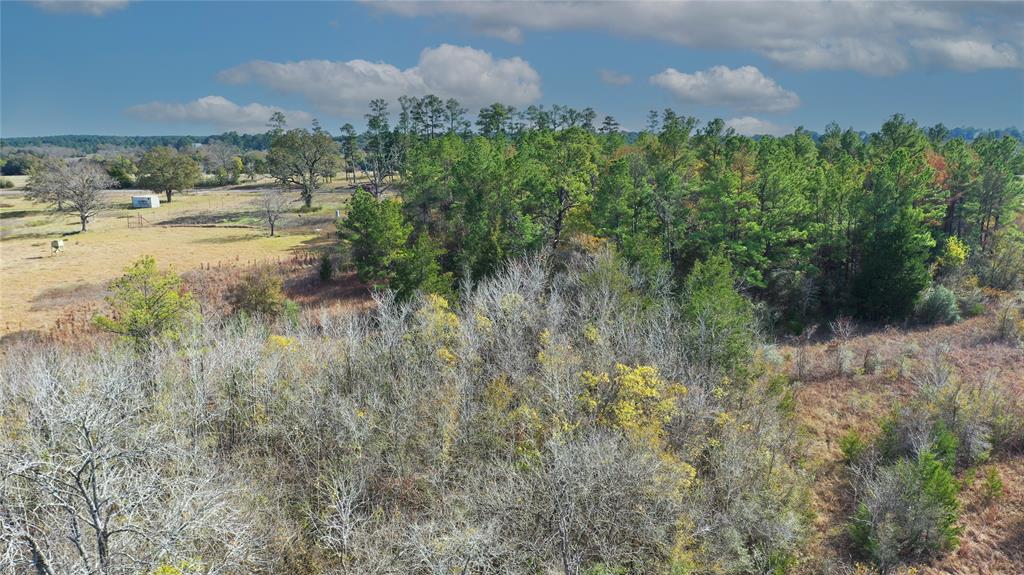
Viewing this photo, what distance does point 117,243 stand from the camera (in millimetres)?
64625

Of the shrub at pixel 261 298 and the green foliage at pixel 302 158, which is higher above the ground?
the green foliage at pixel 302 158

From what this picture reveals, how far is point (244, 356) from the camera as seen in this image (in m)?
23.6

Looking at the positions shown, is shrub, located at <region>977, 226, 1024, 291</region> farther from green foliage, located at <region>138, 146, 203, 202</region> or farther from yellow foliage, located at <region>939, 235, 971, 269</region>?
green foliage, located at <region>138, 146, 203, 202</region>

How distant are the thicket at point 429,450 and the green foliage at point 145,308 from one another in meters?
0.57

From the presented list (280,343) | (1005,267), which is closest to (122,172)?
(280,343)

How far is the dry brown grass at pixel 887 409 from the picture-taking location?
20.2 meters

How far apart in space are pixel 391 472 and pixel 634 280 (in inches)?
719

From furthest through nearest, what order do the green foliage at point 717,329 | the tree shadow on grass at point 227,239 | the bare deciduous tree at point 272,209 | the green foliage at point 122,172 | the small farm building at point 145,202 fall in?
1. the green foliage at point 122,172
2. the small farm building at point 145,202
3. the bare deciduous tree at point 272,209
4. the tree shadow on grass at point 227,239
5. the green foliage at point 717,329

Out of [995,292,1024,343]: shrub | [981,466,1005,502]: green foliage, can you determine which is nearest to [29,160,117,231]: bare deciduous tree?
[981,466,1005,502]: green foliage

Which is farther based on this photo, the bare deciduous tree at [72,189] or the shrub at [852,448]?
the bare deciduous tree at [72,189]

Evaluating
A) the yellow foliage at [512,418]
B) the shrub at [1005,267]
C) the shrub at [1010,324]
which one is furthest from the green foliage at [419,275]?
the shrub at [1005,267]

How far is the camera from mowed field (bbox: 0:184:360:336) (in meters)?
45.7

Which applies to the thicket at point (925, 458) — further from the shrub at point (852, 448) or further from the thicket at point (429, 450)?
the thicket at point (429, 450)

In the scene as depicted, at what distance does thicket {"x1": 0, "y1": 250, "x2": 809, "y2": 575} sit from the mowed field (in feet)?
64.8
